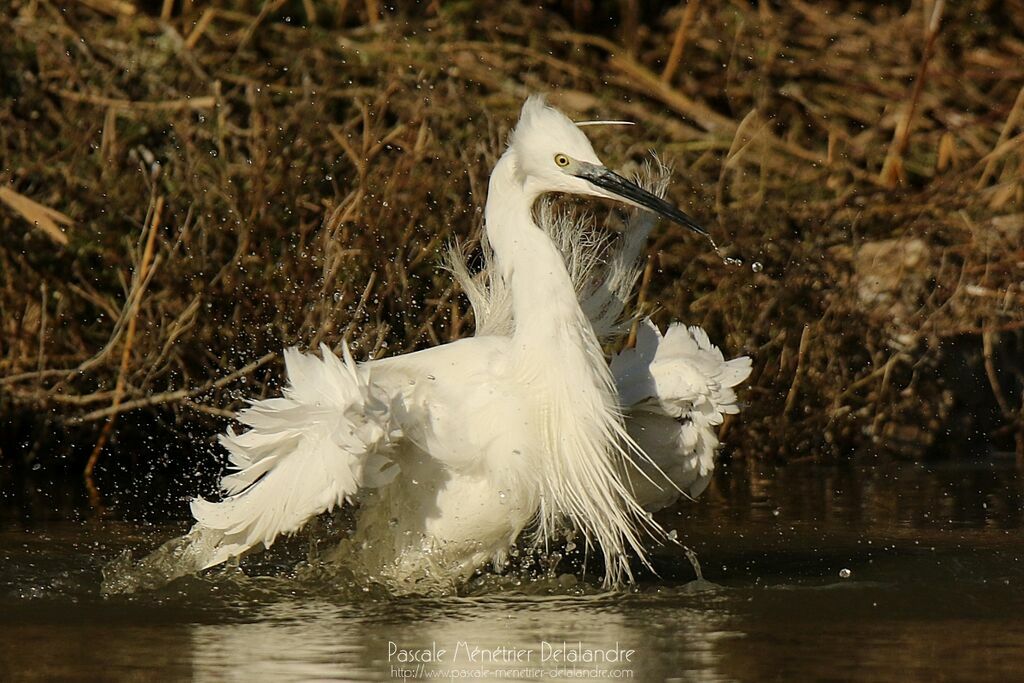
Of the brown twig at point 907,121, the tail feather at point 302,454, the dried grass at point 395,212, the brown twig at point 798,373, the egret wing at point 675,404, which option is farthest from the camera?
the brown twig at point 907,121

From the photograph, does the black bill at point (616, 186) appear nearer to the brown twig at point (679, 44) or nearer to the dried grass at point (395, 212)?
the dried grass at point (395, 212)

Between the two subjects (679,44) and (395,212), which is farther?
(679,44)

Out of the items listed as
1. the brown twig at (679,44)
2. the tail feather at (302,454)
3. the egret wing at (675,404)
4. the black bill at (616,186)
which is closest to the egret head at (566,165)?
the black bill at (616,186)

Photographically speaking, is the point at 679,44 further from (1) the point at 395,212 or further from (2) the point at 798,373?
(1) the point at 395,212

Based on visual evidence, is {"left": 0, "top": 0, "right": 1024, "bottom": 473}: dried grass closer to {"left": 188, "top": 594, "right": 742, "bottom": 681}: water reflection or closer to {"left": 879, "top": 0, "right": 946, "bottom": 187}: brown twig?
{"left": 879, "top": 0, "right": 946, "bottom": 187}: brown twig

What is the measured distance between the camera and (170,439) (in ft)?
26.5

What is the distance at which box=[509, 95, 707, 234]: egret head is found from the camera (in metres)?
4.89

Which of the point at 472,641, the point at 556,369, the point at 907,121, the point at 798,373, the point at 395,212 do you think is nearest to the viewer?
the point at 472,641

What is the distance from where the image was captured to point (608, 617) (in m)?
4.68

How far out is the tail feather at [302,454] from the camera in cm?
455

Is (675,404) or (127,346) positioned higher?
(127,346)

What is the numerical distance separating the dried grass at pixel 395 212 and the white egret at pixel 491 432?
6.38 feet

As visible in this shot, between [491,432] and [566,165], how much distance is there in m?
0.86

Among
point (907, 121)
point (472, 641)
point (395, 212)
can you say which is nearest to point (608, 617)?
point (472, 641)
